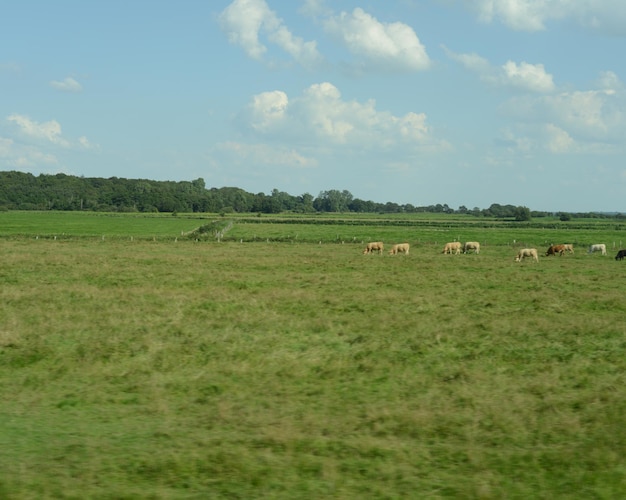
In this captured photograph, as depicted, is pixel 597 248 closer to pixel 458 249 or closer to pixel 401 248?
pixel 458 249

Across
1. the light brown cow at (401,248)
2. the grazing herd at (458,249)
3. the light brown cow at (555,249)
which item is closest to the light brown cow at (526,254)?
the grazing herd at (458,249)

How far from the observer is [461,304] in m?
20.6

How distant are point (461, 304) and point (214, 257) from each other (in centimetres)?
2230

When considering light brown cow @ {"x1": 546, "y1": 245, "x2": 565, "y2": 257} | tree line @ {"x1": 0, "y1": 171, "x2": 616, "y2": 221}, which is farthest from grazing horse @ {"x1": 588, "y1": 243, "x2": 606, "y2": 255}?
tree line @ {"x1": 0, "y1": 171, "x2": 616, "y2": 221}

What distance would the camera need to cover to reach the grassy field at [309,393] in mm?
7266

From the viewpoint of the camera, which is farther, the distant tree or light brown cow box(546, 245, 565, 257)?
the distant tree

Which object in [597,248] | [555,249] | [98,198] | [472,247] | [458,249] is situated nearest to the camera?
[555,249]

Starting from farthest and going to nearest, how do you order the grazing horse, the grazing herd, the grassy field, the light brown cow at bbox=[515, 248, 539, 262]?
the grazing horse, the grazing herd, the light brown cow at bbox=[515, 248, 539, 262], the grassy field

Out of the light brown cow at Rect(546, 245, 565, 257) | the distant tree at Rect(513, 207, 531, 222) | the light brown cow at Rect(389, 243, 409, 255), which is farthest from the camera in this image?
the distant tree at Rect(513, 207, 531, 222)

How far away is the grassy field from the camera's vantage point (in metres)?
7.27

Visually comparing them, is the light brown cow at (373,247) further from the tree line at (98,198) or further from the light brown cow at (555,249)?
the tree line at (98,198)

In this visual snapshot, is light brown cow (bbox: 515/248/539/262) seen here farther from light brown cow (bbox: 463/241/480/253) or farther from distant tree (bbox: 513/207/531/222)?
distant tree (bbox: 513/207/531/222)

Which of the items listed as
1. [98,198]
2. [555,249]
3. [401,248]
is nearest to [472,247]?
[401,248]

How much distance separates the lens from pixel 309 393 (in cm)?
1096
